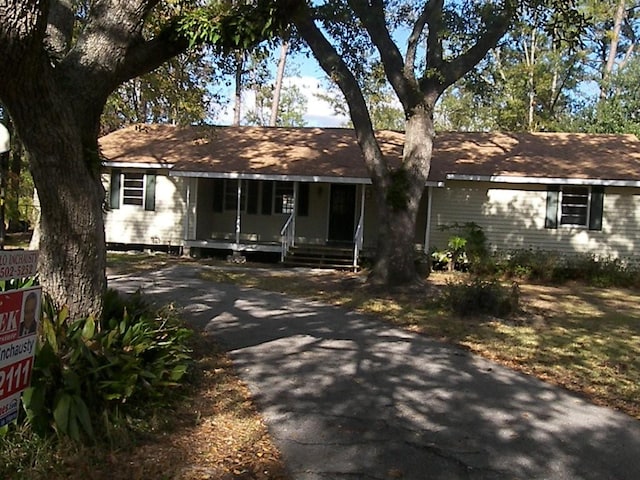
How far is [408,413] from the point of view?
5348 mm

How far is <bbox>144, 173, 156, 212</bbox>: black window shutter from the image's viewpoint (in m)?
19.6

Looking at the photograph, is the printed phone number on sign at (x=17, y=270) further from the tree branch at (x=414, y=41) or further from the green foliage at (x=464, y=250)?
the green foliage at (x=464, y=250)

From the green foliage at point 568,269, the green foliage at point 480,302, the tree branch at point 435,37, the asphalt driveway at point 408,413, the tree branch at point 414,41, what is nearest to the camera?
the asphalt driveway at point 408,413

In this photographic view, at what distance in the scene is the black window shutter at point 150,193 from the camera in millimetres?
19641

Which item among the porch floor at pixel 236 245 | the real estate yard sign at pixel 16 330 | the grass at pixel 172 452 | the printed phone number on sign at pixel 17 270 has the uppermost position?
the printed phone number on sign at pixel 17 270

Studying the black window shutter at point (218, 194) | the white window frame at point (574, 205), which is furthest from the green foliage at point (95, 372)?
the black window shutter at point (218, 194)

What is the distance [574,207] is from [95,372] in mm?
16180

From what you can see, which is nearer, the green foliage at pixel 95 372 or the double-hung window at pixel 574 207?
the green foliage at pixel 95 372

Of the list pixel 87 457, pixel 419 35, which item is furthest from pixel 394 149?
pixel 87 457

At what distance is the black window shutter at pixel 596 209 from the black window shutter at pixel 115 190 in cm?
1463

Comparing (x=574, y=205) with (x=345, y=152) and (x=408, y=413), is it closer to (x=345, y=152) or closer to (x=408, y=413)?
(x=345, y=152)

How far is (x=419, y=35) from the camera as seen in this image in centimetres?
1295

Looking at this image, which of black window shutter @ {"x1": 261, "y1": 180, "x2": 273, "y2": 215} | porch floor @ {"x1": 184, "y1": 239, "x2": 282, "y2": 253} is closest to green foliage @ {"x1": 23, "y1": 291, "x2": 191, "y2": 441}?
porch floor @ {"x1": 184, "y1": 239, "x2": 282, "y2": 253}

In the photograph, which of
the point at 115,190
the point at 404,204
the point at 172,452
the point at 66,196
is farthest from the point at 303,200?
the point at 172,452
